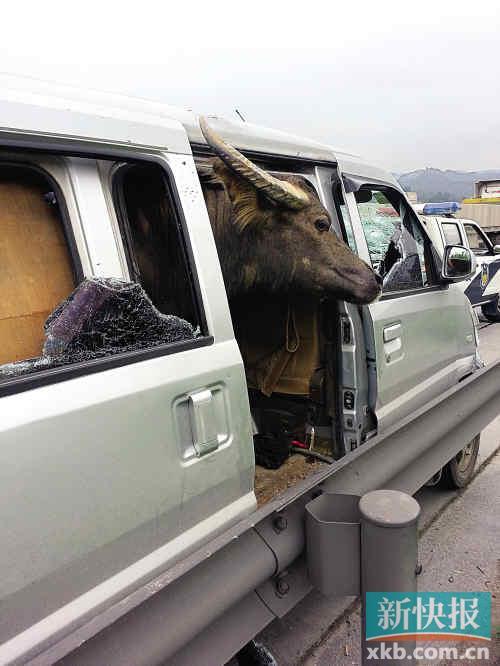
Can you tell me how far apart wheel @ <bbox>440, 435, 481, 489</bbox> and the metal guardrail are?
6.16ft

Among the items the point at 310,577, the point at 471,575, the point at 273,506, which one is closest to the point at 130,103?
the point at 273,506

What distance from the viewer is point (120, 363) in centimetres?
165

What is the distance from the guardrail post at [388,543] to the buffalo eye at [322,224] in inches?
58.9

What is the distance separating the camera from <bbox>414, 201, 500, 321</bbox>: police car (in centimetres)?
950

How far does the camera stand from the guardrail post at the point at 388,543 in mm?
1762

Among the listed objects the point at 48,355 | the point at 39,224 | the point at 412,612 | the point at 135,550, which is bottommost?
the point at 412,612

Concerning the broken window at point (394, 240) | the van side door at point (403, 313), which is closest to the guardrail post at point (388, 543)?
the van side door at point (403, 313)

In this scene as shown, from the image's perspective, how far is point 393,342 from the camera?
10.9ft

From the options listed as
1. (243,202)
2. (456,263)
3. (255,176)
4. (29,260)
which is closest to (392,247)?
(456,263)

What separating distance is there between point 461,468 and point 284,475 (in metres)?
1.92

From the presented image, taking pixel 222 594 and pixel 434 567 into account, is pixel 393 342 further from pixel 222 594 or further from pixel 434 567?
pixel 222 594

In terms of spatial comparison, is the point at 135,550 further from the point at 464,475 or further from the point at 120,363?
the point at 464,475

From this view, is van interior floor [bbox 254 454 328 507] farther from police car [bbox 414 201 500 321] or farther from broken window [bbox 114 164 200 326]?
police car [bbox 414 201 500 321]

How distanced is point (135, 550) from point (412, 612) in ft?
3.66
